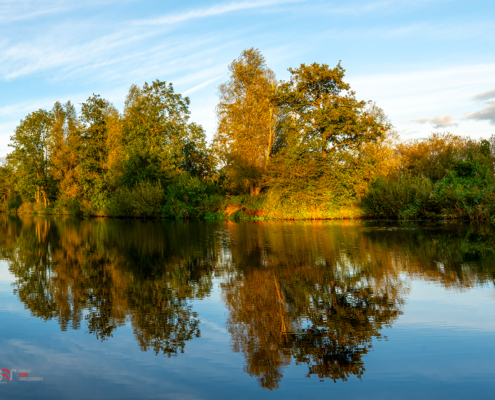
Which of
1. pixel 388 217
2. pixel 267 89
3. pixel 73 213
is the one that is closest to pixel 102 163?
pixel 73 213

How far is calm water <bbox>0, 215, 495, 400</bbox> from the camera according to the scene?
3.47 metres

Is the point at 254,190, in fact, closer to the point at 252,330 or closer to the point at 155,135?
the point at 155,135

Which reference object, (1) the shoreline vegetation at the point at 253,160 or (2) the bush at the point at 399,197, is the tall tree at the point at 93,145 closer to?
(1) the shoreline vegetation at the point at 253,160

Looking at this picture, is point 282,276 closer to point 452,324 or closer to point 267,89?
point 452,324

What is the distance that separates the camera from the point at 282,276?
7.85 m

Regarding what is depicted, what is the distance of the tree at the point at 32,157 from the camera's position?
54219 millimetres

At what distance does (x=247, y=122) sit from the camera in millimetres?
38094

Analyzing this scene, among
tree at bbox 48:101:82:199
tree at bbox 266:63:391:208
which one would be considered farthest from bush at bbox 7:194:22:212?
tree at bbox 266:63:391:208

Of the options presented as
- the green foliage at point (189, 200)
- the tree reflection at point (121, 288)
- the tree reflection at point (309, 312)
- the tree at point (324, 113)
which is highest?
the tree at point (324, 113)

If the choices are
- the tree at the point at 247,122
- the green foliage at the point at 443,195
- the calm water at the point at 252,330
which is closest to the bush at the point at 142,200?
the tree at the point at 247,122

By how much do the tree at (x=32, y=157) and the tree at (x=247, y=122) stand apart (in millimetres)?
29727

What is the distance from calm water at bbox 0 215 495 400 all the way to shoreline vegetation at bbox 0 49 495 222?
61.9 ft

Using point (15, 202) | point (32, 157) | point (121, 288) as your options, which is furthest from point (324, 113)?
point (15, 202)

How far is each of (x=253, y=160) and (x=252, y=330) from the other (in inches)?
1274
